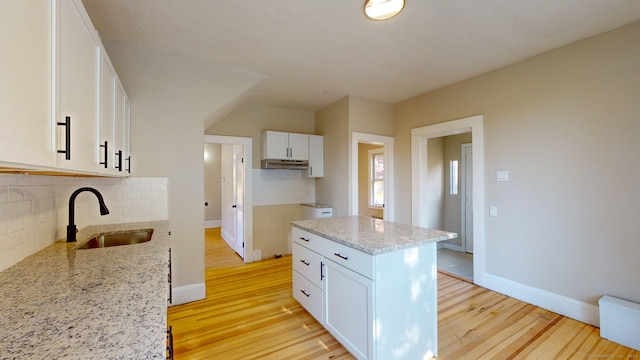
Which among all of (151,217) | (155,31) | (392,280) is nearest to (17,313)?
(392,280)

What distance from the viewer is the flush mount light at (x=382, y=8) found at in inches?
68.6

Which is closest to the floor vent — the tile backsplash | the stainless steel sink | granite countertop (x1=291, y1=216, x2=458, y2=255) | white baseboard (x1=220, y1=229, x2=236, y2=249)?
granite countertop (x1=291, y1=216, x2=458, y2=255)

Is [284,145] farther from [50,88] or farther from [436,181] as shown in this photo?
[50,88]

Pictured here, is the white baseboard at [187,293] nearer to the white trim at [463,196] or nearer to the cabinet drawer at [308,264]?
the cabinet drawer at [308,264]

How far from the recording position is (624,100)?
7.18 ft

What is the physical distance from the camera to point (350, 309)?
1.88 metres

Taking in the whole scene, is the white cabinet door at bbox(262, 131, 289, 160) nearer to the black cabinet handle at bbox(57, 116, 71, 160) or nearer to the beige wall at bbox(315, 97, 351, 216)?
the beige wall at bbox(315, 97, 351, 216)

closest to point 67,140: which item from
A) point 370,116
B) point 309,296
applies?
point 309,296

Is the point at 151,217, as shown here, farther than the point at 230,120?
No

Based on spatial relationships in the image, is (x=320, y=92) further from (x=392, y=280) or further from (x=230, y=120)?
(x=392, y=280)

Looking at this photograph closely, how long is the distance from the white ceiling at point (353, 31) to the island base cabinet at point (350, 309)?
6.64ft

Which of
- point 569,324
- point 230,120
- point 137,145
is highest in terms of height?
point 230,120

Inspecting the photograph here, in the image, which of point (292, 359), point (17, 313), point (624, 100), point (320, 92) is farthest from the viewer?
point (320, 92)

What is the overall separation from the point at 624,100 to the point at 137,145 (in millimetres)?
4468
